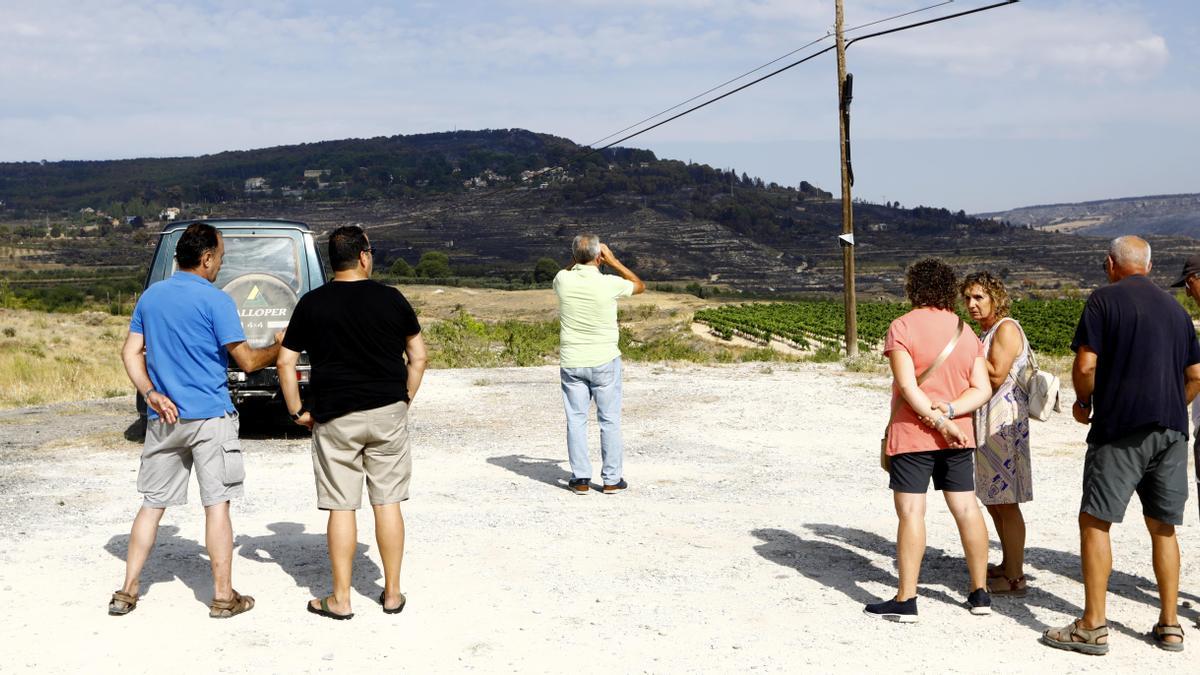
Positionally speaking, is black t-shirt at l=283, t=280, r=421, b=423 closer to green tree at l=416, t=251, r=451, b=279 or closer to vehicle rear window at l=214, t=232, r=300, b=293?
vehicle rear window at l=214, t=232, r=300, b=293

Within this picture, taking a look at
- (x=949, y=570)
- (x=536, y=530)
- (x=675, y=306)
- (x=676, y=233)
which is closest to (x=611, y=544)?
(x=536, y=530)

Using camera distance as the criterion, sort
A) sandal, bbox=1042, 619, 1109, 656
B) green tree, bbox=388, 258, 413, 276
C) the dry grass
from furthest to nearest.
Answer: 1. green tree, bbox=388, 258, 413, 276
2. the dry grass
3. sandal, bbox=1042, 619, 1109, 656

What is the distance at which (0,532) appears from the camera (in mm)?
7258

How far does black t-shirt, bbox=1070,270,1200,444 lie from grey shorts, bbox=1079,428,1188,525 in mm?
61

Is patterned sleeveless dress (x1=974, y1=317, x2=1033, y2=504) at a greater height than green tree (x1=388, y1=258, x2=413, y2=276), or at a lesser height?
greater

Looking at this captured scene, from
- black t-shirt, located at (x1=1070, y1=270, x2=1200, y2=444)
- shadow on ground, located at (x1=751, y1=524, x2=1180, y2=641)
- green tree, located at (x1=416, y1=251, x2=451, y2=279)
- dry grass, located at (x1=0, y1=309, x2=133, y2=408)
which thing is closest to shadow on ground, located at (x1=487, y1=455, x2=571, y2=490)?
shadow on ground, located at (x1=751, y1=524, x2=1180, y2=641)

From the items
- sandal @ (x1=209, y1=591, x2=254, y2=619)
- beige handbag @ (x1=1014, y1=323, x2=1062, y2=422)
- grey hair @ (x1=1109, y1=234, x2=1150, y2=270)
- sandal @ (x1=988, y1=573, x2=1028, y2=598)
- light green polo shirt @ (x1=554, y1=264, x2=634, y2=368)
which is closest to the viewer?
grey hair @ (x1=1109, y1=234, x2=1150, y2=270)

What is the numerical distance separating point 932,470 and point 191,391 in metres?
3.61

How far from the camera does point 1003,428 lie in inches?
225

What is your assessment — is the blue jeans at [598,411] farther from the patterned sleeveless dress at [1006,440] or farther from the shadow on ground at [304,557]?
the patterned sleeveless dress at [1006,440]

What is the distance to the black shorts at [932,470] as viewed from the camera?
5371 millimetres

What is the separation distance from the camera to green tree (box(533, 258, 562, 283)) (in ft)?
425

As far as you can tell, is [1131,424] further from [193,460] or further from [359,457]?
[193,460]

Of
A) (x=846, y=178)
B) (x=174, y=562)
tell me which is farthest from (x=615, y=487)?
(x=846, y=178)
